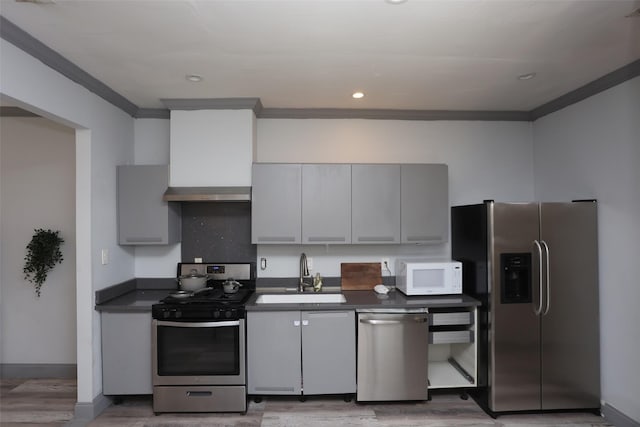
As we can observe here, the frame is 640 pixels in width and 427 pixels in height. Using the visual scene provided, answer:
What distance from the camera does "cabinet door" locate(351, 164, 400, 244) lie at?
3244mm

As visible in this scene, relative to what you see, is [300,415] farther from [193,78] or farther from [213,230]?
[193,78]

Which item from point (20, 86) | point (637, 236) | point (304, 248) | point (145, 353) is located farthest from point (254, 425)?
point (637, 236)

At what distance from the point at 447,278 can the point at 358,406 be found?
1281 millimetres

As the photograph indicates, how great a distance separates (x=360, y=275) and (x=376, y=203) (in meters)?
0.76

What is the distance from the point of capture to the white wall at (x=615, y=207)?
2596 millimetres

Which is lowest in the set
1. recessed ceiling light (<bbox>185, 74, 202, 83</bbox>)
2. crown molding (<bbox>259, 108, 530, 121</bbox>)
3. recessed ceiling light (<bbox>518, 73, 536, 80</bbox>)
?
crown molding (<bbox>259, 108, 530, 121</bbox>)

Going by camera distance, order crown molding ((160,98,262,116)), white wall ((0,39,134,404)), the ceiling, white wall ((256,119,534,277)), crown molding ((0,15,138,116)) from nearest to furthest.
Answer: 1. the ceiling
2. crown molding ((0,15,138,116))
3. white wall ((0,39,134,404))
4. crown molding ((160,98,262,116))
5. white wall ((256,119,534,277))

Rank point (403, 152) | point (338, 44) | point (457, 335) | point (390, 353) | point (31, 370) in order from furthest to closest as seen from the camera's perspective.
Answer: point (403, 152) → point (31, 370) → point (457, 335) → point (390, 353) → point (338, 44)

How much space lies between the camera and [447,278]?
3.15 m

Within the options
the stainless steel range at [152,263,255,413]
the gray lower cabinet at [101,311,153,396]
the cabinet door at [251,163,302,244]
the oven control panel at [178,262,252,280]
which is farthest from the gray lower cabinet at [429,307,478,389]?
the gray lower cabinet at [101,311,153,396]

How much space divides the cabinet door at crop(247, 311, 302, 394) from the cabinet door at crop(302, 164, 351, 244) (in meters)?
0.72

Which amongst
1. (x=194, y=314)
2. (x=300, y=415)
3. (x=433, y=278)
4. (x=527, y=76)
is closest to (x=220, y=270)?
(x=194, y=314)

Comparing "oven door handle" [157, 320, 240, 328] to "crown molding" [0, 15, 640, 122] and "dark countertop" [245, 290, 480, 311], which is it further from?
"crown molding" [0, 15, 640, 122]

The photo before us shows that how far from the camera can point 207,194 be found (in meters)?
3.15
